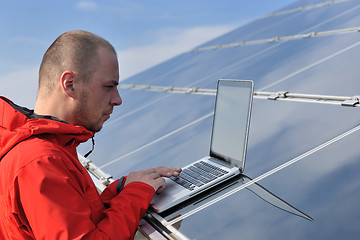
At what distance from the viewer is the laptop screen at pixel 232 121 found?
1599 mm

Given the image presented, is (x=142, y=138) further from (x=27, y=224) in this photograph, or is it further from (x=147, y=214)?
(x=27, y=224)

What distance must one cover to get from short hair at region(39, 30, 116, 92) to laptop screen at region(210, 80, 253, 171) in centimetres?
62

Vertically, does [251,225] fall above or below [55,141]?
below

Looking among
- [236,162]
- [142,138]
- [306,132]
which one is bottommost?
[142,138]

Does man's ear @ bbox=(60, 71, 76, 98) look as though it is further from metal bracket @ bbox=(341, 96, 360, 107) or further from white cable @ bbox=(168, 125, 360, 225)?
metal bracket @ bbox=(341, 96, 360, 107)

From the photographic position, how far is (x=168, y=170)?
1.66 meters

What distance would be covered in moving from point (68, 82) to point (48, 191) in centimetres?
45

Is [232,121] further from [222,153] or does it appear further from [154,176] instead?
[154,176]

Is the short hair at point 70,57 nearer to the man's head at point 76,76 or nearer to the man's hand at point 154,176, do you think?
the man's head at point 76,76

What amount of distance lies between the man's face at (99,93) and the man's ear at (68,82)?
0.04 metres

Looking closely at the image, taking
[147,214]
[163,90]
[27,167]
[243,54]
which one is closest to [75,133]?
[27,167]

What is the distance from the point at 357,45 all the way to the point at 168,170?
1.88m

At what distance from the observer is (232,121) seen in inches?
66.8

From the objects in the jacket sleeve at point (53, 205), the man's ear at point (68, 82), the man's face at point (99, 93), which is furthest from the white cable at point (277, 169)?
the man's ear at point (68, 82)
